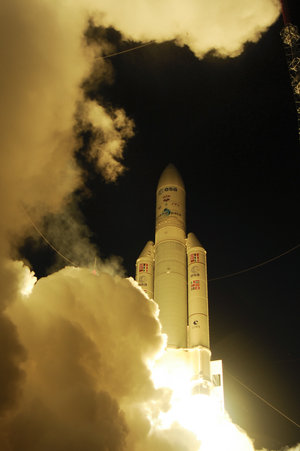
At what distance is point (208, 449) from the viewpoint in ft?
65.3

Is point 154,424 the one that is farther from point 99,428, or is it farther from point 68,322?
point 68,322

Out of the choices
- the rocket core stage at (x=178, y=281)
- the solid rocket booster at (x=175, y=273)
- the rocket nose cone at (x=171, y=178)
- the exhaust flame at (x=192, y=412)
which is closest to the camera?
the exhaust flame at (x=192, y=412)

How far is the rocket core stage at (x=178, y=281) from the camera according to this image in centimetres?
2306

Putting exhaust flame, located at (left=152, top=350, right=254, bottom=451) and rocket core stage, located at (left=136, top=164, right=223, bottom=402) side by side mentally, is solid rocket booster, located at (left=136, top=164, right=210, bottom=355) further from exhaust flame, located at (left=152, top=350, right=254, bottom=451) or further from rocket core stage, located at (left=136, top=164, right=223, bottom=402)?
exhaust flame, located at (left=152, top=350, right=254, bottom=451)

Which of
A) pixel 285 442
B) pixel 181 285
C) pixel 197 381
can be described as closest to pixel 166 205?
pixel 181 285

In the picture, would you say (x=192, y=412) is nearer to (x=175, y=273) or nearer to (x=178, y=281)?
(x=178, y=281)

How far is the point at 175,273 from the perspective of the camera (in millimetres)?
24375

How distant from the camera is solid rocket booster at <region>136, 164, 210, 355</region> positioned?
76.8 ft

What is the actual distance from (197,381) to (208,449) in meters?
3.11

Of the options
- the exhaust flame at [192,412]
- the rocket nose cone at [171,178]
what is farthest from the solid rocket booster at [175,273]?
the exhaust flame at [192,412]

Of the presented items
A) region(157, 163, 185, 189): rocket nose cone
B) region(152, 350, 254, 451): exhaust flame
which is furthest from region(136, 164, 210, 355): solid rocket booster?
region(152, 350, 254, 451): exhaust flame

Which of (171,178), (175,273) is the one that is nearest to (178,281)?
(175,273)

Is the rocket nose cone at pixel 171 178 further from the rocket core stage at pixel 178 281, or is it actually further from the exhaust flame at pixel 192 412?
the exhaust flame at pixel 192 412

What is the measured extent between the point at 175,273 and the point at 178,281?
417 millimetres
